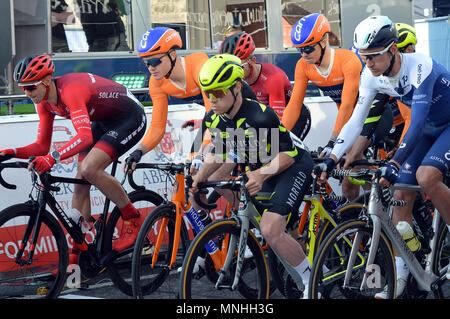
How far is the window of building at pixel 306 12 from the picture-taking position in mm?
11922

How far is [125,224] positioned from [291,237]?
187 centimetres

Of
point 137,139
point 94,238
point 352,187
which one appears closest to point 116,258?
point 94,238

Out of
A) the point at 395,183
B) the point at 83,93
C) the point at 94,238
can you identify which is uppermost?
the point at 83,93

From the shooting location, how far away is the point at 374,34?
525 centimetres

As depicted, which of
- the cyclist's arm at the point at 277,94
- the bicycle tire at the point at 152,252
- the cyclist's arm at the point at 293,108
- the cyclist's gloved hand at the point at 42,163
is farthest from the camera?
the cyclist's arm at the point at 277,94

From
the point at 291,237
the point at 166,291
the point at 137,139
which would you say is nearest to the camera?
the point at 291,237

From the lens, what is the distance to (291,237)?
5355mm

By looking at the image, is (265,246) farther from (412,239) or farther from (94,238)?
(94,238)

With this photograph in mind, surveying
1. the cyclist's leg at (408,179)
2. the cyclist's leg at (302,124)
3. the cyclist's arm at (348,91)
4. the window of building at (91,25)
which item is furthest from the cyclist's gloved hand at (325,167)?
the window of building at (91,25)

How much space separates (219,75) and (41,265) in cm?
237

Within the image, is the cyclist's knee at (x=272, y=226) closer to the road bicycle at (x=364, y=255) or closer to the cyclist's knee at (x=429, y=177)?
the road bicycle at (x=364, y=255)

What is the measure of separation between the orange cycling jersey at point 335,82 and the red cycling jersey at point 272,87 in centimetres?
17

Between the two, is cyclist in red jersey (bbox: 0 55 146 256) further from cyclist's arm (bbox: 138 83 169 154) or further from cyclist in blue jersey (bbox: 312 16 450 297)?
cyclist in blue jersey (bbox: 312 16 450 297)

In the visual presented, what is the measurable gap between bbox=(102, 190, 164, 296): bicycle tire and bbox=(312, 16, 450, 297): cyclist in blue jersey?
1.94 meters
